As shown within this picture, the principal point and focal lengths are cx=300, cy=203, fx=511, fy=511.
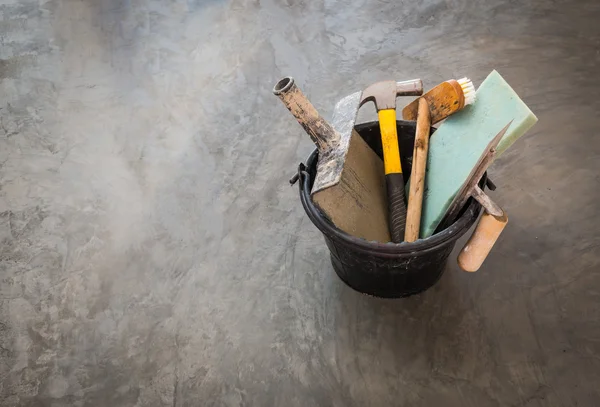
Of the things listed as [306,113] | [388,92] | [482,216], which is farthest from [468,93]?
[306,113]

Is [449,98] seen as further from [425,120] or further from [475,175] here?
[475,175]

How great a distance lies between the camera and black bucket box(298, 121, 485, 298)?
1.17 m

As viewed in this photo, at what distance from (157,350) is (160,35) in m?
1.60

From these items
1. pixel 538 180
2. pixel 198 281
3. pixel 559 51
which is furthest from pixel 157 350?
pixel 559 51

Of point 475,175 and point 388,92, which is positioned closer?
point 475,175

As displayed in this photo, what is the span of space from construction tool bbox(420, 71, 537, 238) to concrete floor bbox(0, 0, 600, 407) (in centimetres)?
34

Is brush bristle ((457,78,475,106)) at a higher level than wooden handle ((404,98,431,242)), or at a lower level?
higher

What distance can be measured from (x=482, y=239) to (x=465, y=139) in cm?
26

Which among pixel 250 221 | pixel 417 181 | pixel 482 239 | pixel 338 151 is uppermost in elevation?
pixel 338 151

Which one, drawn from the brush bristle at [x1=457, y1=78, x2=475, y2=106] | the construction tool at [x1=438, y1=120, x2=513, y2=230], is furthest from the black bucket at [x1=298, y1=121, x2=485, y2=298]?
the brush bristle at [x1=457, y1=78, x2=475, y2=106]

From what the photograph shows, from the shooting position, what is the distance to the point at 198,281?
1.62 meters

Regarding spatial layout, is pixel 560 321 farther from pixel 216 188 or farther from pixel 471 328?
pixel 216 188

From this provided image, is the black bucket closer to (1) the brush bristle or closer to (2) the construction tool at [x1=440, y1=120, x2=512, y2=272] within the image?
(2) the construction tool at [x1=440, y1=120, x2=512, y2=272]

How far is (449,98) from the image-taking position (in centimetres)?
130
